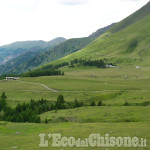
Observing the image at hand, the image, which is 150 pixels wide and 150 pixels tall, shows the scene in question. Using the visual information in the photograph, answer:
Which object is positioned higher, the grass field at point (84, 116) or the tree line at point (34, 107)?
the grass field at point (84, 116)

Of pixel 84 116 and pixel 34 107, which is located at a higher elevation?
pixel 84 116

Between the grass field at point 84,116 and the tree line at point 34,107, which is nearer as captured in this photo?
the grass field at point 84,116

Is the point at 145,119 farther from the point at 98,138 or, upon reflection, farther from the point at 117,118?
the point at 98,138

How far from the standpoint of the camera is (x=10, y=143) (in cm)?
4944

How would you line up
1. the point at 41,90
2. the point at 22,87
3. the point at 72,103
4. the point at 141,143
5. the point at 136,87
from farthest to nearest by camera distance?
the point at 22,87 → the point at 41,90 → the point at 136,87 → the point at 72,103 → the point at 141,143

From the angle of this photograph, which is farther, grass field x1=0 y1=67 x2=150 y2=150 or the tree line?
the tree line

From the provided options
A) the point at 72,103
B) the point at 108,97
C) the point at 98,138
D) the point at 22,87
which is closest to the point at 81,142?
the point at 98,138

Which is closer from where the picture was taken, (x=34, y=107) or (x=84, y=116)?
(x=84, y=116)

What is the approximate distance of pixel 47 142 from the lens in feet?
156

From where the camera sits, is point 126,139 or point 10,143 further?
point 10,143

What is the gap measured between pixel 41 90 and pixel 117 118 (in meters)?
107

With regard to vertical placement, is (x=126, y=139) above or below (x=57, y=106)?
above

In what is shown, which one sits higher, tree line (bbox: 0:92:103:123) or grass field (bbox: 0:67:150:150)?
grass field (bbox: 0:67:150:150)

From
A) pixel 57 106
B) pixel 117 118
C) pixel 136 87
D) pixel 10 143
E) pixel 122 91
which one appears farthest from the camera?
pixel 136 87
